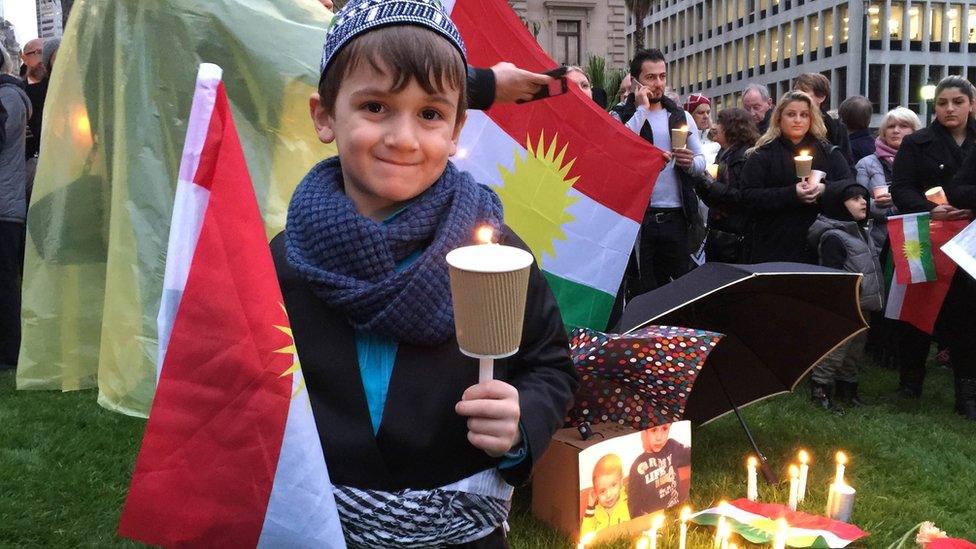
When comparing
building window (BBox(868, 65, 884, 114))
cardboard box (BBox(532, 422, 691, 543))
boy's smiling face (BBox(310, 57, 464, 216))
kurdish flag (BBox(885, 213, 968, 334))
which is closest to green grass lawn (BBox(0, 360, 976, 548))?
cardboard box (BBox(532, 422, 691, 543))

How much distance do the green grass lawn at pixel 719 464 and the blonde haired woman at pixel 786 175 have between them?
110 centimetres

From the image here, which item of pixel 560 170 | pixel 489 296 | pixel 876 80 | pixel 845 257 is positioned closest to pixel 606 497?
pixel 560 170

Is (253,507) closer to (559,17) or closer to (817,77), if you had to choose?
(817,77)

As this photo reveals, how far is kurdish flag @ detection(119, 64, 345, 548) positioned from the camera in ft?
4.56

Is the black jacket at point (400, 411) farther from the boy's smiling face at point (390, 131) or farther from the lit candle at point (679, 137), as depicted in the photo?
the lit candle at point (679, 137)

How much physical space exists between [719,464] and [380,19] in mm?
3667

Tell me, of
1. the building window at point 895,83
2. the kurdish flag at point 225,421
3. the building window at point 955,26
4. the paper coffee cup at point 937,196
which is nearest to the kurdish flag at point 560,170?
the paper coffee cup at point 937,196

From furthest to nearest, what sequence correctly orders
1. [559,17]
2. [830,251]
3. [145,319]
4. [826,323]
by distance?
[559,17] < [830,251] < [826,323] < [145,319]

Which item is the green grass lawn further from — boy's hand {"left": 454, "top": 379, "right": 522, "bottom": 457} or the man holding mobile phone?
boy's hand {"left": 454, "top": 379, "right": 522, "bottom": 457}

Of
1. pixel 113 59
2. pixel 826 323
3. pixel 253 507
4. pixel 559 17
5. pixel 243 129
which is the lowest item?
pixel 826 323

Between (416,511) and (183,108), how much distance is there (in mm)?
1955

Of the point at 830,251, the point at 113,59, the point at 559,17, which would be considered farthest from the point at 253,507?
the point at 559,17

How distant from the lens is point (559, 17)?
42.8 meters

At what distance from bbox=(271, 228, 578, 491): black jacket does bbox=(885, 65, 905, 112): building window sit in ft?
217
